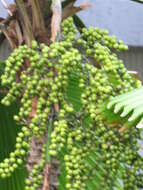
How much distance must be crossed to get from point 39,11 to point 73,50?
0.29 m

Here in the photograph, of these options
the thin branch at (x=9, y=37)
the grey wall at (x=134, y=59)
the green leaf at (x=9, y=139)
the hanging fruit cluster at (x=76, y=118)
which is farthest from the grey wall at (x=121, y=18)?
the hanging fruit cluster at (x=76, y=118)

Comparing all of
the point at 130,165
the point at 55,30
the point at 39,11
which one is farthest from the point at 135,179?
the point at 39,11

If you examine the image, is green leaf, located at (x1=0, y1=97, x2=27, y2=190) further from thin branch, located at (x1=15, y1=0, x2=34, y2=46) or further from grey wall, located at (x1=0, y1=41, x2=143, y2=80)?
grey wall, located at (x1=0, y1=41, x2=143, y2=80)

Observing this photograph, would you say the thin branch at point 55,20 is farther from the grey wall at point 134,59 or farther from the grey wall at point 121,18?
the grey wall at point 134,59

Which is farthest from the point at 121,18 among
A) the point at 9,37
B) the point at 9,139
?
the point at 9,37

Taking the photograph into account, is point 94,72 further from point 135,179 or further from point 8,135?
point 8,135

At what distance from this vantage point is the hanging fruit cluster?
1.21 m

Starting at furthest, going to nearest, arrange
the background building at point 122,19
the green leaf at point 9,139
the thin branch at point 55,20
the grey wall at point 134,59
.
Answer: the grey wall at point 134,59, the background building at point 122,19, the green leaf at point 9,139, the thin branch at point 55,20

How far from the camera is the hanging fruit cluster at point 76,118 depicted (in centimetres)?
121

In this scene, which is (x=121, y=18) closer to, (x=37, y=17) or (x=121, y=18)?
(x=121, y=18)

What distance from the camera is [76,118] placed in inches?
50.2

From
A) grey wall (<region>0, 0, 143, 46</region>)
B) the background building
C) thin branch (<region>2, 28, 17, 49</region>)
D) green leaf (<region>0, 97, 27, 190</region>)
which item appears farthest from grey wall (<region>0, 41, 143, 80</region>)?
thin branch (<region>2, 28, 17, 49</region>)

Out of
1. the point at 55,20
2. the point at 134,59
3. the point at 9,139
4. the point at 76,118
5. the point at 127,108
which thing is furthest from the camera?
the point at 134,59

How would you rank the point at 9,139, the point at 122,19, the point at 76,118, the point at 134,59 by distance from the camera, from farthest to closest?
1. the point at 134,59
2. the point at 122,19
3. the point at 9,139
4. the point at 76,118
